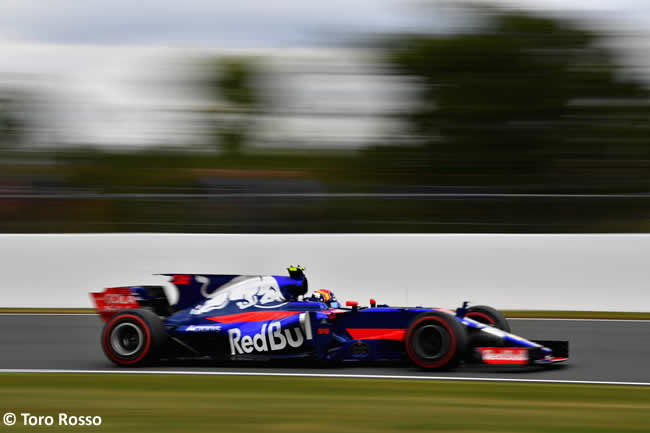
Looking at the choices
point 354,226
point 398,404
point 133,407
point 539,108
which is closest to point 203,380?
point 133,407

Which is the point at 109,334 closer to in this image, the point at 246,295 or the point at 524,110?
the point at 246,295

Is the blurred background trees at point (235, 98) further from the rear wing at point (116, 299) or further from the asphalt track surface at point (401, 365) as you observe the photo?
the rear wing at point (116, 299)

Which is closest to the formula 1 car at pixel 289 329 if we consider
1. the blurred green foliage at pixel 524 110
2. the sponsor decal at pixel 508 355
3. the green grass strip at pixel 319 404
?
the sponsor decal at pixel 508 355

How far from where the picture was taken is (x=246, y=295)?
8484 mm

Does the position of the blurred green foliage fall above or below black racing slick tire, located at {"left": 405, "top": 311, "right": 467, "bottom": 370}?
above

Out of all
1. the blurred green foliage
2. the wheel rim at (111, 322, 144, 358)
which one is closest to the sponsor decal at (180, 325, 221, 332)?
the wheel rim at (111, 322, 144, 358)

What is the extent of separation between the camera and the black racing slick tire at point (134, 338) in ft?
27.4

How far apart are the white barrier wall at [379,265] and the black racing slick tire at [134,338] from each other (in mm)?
4530

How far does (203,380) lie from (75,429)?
6.73 feet

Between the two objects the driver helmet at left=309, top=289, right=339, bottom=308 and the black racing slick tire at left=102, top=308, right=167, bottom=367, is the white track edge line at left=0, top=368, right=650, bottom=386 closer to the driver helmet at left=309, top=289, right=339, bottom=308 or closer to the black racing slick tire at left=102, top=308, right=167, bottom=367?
the black racing slick tire at left=102, top=308, right=167, bottom=367

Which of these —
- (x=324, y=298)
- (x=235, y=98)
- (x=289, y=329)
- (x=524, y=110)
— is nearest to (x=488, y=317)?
(x=324, y=298)

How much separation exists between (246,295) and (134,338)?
43.4 inches

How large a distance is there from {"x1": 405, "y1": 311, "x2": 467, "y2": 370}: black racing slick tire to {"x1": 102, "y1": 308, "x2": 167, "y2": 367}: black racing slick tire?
2.24 metres

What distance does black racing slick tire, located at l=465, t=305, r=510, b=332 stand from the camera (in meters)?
8.62
